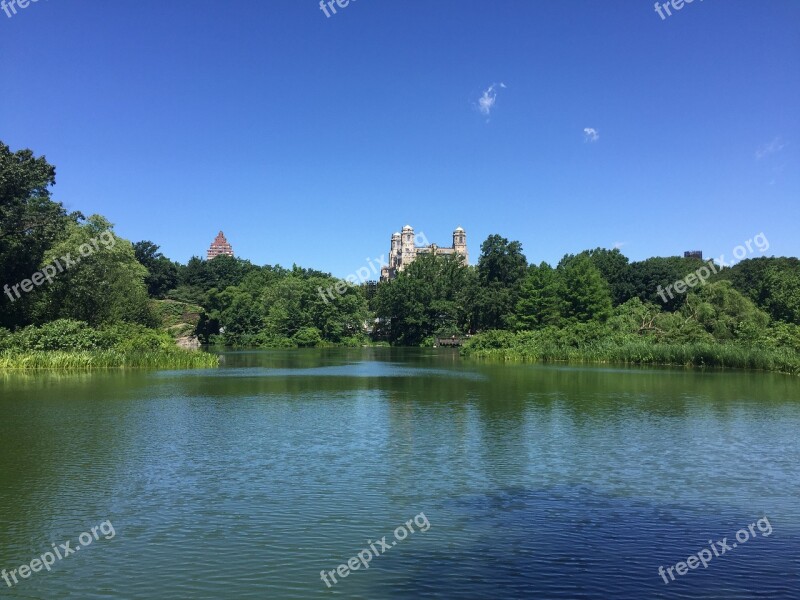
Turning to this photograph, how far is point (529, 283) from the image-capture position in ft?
199

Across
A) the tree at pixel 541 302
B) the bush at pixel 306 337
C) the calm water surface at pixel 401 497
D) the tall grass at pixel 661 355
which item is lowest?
the calm water surface at pixel 401 497

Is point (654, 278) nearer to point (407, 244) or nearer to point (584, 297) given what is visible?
point (584, 297)

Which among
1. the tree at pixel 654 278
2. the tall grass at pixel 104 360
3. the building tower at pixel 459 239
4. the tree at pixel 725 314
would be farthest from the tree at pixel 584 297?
the building tower at pixel 459 239

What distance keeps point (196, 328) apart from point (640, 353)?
213ft

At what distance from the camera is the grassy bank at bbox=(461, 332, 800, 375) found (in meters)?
33.5

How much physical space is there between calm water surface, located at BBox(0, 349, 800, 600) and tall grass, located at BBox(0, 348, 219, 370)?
48.8 feet

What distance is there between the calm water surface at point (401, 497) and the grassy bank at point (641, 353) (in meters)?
16.2

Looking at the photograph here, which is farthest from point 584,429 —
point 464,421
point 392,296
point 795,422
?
point 392,296

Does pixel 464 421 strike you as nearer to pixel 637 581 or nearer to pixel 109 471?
pixel 109 471

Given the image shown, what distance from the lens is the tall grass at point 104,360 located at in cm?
3211

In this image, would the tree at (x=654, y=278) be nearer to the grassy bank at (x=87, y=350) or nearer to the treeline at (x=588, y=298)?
the treeline at (x=588, y=298)

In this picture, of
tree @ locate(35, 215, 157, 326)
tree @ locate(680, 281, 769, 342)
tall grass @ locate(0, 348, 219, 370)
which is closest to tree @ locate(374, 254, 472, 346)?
tree @ locate(680, 281, 769, 342)

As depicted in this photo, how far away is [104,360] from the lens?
34.0m

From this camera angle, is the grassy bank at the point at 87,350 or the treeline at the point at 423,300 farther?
the treeline at the point at 423,300
